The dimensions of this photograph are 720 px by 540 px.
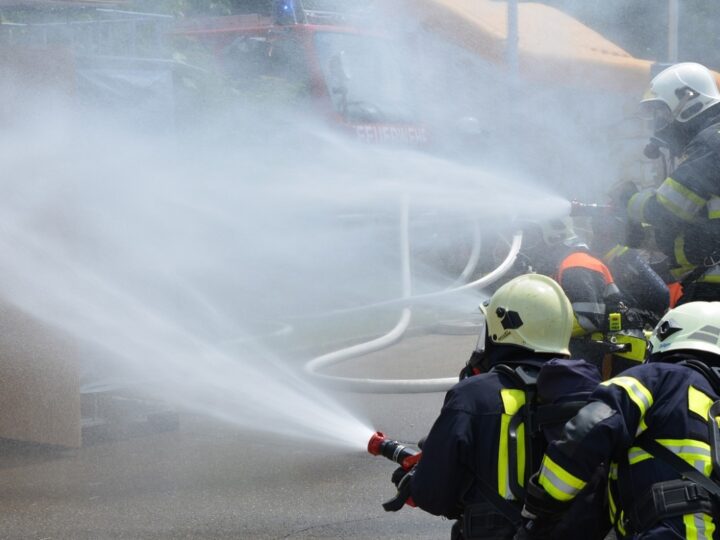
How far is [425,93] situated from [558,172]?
1.87 metres

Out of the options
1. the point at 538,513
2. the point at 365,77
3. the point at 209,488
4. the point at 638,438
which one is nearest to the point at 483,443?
the point at 538,513

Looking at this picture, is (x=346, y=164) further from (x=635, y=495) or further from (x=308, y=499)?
(x=635, y=495)

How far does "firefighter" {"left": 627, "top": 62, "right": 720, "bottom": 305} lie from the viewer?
4.33m

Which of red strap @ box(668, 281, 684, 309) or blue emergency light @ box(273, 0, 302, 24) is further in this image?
blue emergency light @ box(273, 0, 302, 24)

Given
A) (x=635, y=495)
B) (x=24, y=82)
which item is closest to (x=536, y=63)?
(x=24, y=82)

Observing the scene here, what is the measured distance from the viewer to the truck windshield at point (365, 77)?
33.7ft

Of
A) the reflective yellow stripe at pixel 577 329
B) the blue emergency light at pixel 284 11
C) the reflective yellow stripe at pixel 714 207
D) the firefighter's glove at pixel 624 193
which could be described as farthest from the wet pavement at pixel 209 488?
the blue emergency light at pixel 284 11

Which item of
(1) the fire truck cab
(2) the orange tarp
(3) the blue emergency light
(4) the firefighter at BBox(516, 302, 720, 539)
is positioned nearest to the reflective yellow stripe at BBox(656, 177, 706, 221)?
(4) the firefighter at BBox(516, 302, 720, 539)

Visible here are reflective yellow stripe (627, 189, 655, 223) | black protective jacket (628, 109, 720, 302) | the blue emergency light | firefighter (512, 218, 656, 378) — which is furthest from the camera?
the blue emergency light

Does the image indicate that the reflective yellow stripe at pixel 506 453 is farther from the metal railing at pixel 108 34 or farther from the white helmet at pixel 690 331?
the metal railing at pixel 108 34

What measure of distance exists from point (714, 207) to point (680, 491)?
2213 mm

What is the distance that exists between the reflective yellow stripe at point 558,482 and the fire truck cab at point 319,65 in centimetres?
772

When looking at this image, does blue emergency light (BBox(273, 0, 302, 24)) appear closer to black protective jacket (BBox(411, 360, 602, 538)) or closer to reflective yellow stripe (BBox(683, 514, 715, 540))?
black protective jacket (BBox(411, 360, 602, 538))

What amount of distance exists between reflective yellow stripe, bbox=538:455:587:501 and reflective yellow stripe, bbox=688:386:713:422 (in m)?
0.31
